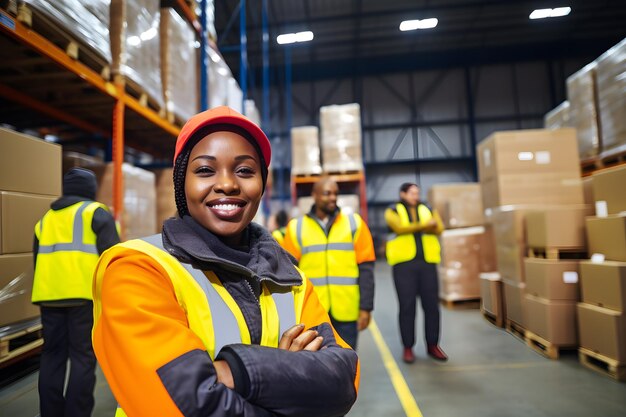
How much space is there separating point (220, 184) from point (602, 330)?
387 cm

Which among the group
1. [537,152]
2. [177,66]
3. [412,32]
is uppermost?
[412,32]

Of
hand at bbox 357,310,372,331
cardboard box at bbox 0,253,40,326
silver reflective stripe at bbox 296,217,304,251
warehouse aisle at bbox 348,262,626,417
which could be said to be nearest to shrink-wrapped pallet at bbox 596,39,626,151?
warehouse aisle at bbox 348,262,626,417

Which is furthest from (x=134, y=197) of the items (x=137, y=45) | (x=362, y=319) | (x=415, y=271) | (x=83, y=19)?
(x=415, y=271)

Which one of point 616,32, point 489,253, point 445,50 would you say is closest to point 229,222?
point 489,253

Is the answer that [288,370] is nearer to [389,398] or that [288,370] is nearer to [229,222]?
[229,222]

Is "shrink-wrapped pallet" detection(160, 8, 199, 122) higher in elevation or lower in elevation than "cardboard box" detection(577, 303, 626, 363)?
higher

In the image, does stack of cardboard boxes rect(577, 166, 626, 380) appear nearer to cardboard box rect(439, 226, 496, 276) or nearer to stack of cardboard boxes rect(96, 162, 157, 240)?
cardboard box rect(439, 226, 496, 276)

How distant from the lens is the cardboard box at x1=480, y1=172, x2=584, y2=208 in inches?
194

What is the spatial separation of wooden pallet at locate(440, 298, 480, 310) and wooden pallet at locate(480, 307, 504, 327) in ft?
1.30

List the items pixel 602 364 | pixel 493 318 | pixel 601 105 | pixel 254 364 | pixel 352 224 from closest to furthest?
pixel 254 364, pixel 352 224, pixel 602 364, pixel 601 105, pixel 493 318

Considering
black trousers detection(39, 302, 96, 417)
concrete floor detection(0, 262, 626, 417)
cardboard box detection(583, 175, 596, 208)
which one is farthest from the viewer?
cardboard box detection(583, 175, 596, 208)

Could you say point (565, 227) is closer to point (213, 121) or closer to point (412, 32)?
point (213, 121)

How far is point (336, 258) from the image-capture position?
9.60 feet

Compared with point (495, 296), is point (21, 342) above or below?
above
